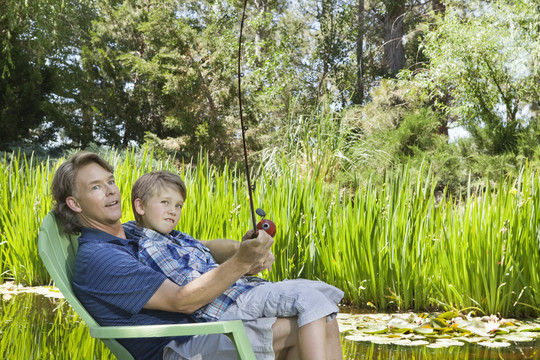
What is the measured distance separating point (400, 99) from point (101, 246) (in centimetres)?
1255

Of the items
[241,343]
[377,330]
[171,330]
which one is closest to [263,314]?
[241,343]

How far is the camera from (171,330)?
57.1 inches

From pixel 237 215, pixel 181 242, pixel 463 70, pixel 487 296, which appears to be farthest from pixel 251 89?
pixel 181 242

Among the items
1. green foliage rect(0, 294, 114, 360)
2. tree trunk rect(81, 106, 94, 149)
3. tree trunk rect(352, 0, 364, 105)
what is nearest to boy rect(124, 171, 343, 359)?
green foliage rect(0, 294, 114, 360)

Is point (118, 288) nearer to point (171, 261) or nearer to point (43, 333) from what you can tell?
point (171, 261)

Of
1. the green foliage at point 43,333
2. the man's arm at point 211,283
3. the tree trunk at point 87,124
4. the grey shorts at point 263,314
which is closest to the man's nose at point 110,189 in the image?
the man's arm at point 211,283

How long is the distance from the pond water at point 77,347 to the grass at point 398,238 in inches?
21.1

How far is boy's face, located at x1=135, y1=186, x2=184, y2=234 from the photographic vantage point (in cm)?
194

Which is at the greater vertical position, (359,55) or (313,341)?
(359,55)

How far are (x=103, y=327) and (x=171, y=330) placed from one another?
0.63ft

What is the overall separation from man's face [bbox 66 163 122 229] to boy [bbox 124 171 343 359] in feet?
0.44

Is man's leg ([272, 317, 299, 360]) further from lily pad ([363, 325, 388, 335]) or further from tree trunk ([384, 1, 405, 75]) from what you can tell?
tree trunk ([384, 1, 405, 75])

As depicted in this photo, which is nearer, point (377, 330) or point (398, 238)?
point (377, 330)

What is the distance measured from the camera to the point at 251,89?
1586 centimetres
